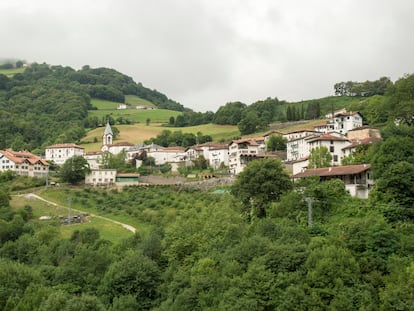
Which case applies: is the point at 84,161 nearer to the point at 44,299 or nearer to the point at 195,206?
the point at 195,206

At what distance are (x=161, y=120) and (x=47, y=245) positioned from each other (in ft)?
364

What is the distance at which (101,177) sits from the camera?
291 feet

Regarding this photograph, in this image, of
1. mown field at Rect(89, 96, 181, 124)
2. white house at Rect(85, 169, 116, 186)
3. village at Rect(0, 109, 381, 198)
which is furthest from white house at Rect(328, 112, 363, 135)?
mown field at Rect(89, 96, 181, 124)

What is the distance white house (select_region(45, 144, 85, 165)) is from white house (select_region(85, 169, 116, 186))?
27190 millimetres

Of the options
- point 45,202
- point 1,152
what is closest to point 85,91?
point 1,152

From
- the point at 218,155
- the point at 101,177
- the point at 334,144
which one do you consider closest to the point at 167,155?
the point at 218,155

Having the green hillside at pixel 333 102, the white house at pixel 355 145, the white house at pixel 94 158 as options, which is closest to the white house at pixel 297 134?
the white house at pixel 355 145

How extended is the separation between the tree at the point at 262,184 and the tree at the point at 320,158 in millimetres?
12275

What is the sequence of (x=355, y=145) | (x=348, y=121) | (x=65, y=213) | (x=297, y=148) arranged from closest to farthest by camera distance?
(x=355, y=145)
(x=65, y=213)
(x=297, y=148)
(x=348, y=121)

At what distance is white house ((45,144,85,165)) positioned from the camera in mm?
114812

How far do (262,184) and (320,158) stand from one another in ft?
49.6

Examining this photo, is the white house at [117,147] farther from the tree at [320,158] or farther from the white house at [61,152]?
the tree at [320,158]

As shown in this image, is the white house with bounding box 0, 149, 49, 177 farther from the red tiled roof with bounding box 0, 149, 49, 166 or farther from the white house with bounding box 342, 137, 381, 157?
the white house with bounding box 342, 137, 381, 157

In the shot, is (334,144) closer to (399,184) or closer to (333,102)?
(399,184)
